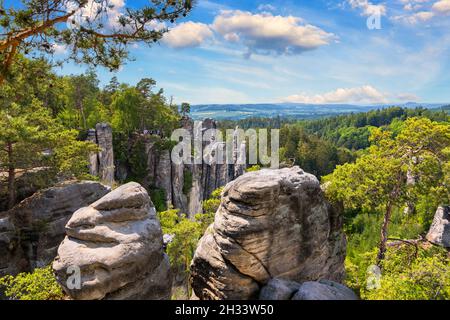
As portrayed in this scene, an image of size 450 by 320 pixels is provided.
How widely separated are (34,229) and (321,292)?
15899mm

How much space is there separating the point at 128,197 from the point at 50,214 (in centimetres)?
1036

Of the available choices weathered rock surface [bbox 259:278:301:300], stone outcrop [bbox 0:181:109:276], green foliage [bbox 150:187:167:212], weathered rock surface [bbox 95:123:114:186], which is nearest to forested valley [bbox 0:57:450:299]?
stone outcrop [bbox 0:181:109:276]

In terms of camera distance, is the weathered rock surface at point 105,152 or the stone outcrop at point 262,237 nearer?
the stone outcrop at point 262,237

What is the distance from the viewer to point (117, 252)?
9.78m

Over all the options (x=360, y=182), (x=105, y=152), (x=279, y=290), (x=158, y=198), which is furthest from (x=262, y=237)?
(x=158, y=198)

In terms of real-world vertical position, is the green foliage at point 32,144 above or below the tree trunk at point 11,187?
above

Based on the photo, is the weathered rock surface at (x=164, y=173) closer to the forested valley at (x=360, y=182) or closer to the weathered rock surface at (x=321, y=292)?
the forested valley at (x=360, y=182)

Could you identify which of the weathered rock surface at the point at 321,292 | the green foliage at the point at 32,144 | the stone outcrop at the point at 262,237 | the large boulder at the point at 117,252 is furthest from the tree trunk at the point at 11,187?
the weathered rock surface at the point at 321,292

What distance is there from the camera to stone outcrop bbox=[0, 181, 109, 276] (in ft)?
55.7

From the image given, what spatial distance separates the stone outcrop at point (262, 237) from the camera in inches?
411

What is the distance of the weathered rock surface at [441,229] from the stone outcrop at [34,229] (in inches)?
1080

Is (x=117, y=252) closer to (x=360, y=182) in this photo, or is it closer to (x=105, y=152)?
(x=360, y=182)

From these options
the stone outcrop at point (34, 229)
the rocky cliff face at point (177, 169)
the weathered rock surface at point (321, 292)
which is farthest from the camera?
the rocky cliff face at point (177, 169)
